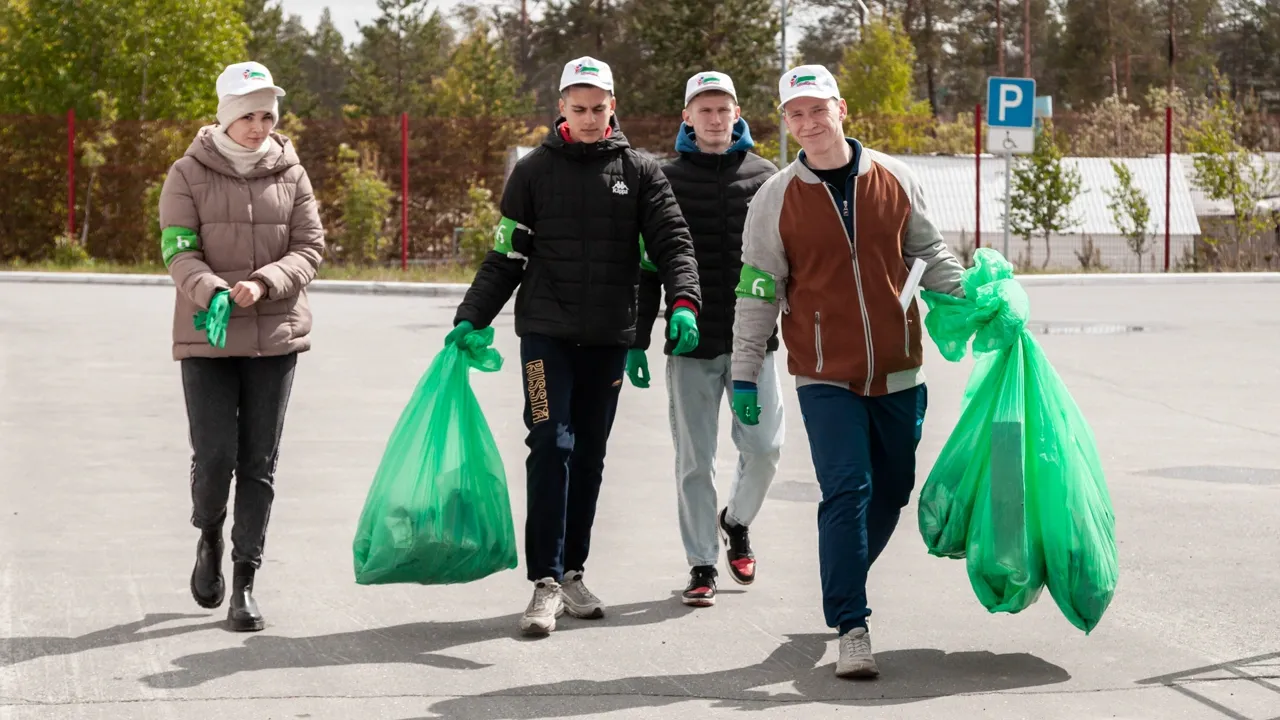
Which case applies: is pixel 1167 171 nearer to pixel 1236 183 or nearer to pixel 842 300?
pixel 1236 183

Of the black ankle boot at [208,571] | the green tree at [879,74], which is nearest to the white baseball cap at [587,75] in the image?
the black ankle boot at [208,571]

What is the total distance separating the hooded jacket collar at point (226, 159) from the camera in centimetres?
615

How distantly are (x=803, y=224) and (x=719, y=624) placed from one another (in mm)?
1408

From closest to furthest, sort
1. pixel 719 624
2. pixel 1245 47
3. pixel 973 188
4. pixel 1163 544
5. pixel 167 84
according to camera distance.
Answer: pixel 719 624 < pixel 1163 544 < pixel 973 188 < pixel 167 84 < pixel 1245 47

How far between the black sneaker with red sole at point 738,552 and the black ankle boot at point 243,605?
174 centimetres

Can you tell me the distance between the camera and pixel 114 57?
34469 mm

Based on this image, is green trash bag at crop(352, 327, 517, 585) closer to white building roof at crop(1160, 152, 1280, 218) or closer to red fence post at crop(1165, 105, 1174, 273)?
red fence post at crop(1165, 105, 1174, 273)

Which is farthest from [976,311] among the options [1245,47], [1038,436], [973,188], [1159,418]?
[1245,47]

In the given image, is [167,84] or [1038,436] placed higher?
[167,84]

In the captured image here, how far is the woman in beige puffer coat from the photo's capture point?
6.10 meters

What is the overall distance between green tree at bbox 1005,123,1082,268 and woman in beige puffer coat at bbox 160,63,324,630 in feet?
76.0

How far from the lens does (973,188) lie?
30.1m

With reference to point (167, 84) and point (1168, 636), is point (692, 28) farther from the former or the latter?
point (1168, 636)

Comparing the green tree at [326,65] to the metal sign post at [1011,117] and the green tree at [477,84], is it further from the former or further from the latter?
the metal sign post at [1011,117]
